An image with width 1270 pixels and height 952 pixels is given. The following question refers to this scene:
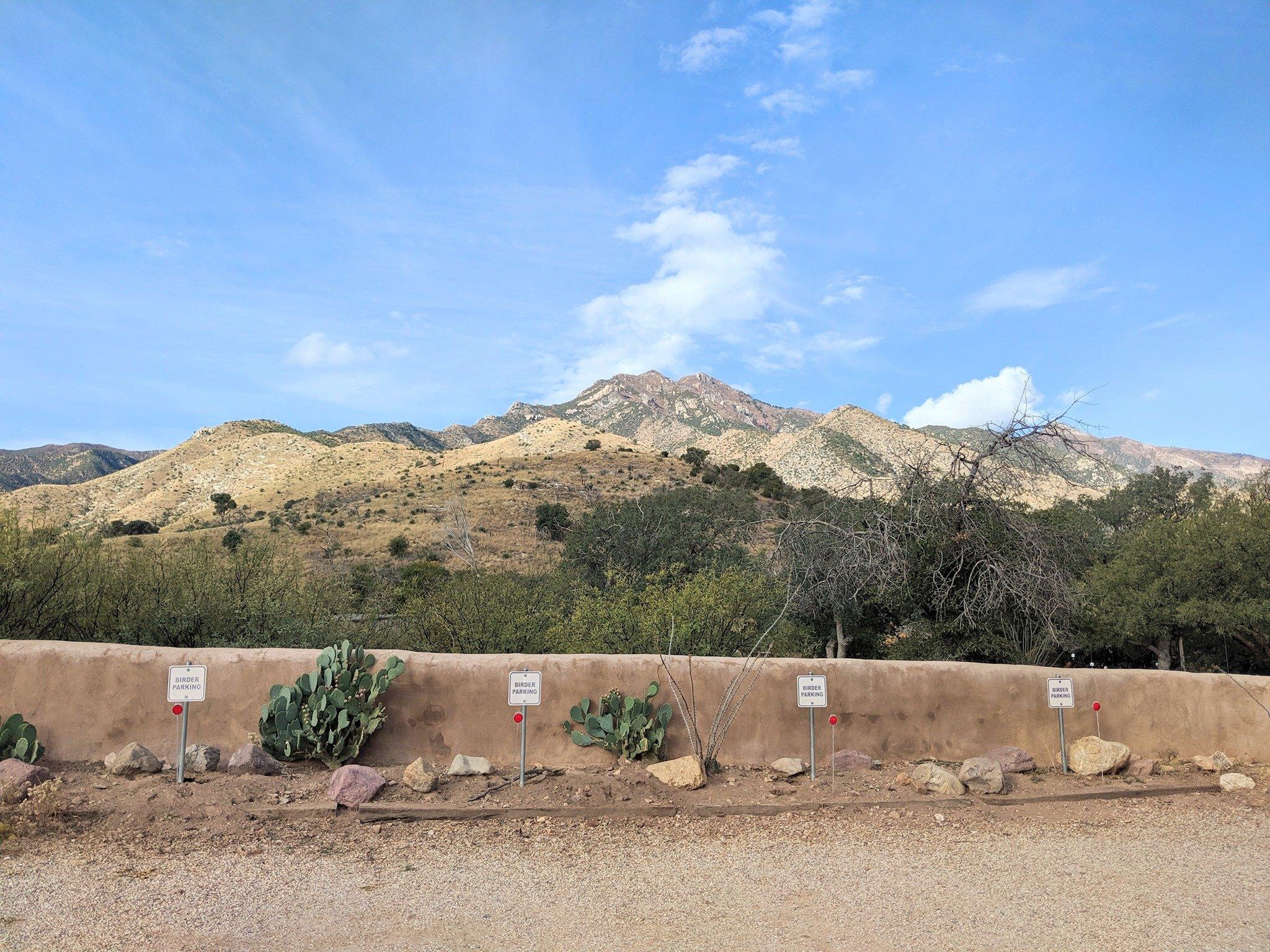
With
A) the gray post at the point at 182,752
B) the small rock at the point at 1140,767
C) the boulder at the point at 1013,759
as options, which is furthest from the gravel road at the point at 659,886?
the small rock at the point at 1140,767

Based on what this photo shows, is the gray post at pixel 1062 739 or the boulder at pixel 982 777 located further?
the gray post at pixel 1062 739

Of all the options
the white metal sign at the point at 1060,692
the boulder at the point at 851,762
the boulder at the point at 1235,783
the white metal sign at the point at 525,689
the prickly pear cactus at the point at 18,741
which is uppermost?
the white metal sign at the point at 525,689

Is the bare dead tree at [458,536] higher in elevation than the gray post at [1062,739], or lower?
higher

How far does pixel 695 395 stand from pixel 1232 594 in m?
145

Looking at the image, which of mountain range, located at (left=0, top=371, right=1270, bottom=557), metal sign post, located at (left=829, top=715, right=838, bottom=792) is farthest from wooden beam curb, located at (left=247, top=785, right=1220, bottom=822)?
mountain range, located at (left=0, top=371, right=1270, bottom=557)

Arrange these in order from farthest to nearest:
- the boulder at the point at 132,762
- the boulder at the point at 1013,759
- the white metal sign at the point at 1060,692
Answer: the white metal sign at the point at 1060,692 < the boulder at the point at 1013,759 < the boulder at the point at 132,762

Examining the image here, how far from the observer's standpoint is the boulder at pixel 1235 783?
8391 mm

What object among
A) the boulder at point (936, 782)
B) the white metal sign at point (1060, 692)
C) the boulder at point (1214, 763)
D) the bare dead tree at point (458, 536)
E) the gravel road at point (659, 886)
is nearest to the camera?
the gravel road at point (659, 886)

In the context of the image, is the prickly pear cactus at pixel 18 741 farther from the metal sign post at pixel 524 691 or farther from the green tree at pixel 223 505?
the green tree at pixel 223 505

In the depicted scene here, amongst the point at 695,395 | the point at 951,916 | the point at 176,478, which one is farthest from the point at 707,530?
the point at 695,395

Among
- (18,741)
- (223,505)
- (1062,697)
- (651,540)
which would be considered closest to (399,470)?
(223,505)

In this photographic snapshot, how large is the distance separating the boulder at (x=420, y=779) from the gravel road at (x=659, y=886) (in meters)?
0.52

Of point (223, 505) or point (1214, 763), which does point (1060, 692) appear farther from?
point (223, 505)

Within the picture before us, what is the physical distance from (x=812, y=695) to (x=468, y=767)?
11.0ft
